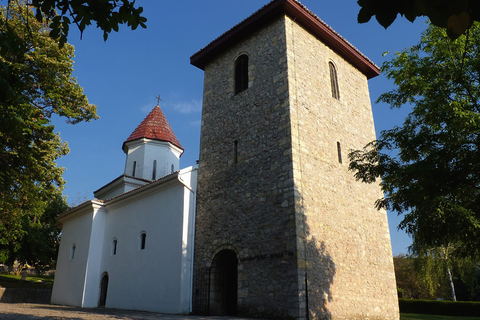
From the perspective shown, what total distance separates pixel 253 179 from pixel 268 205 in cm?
121

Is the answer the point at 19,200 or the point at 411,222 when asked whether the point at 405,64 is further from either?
the point at 19,200

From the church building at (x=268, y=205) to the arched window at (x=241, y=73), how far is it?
0.15ft

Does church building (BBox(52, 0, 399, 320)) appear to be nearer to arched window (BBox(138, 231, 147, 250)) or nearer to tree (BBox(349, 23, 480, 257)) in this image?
arched window (BBox(138, 231, 147, 250))

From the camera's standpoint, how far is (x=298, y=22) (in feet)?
45.6

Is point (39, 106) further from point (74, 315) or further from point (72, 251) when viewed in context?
point (72, 251)

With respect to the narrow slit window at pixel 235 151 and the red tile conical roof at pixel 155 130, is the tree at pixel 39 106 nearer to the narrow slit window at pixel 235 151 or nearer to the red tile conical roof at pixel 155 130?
the narrow slit window at pixel 235 151

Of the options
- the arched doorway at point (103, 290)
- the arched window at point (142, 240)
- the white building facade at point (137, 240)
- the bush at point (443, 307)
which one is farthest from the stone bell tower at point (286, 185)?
the bush at point (443, 307)

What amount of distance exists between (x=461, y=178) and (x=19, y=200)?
12.9 m

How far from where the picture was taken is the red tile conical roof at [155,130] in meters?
22.2

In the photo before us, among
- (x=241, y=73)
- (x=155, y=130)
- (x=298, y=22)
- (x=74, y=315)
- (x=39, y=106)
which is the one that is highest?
(x=298, y=22)

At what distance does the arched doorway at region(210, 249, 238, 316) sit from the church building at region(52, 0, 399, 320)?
0.04m

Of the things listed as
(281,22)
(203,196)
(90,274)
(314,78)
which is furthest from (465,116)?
(90,274)

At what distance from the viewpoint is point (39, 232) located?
25188 mm

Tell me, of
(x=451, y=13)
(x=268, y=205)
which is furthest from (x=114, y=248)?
(x=451, y=13)
